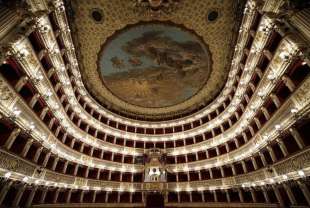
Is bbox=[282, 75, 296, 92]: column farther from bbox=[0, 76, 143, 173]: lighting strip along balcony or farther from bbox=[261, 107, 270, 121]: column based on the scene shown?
bbox=[0, 76, 143, 173]: lighting strip along balcony

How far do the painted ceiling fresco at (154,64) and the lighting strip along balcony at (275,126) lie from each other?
35.6ft

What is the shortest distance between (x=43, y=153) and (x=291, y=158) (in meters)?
20.4

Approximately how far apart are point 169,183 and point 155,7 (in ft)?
74.6

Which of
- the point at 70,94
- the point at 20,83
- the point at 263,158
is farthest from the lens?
the point at 70,94

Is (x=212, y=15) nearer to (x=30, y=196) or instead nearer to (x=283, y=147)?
(x=283, y=147)

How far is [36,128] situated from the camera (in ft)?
45.5

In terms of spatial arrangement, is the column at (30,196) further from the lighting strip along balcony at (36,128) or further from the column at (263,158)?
the column at (263,158)

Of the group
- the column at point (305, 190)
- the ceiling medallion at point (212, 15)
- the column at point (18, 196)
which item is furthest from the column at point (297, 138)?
the column at point (18, 196)

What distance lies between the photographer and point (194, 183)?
22688 mm

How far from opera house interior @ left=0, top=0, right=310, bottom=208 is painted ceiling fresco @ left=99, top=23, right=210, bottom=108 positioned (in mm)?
163

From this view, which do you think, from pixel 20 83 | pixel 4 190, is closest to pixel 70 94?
pixel 20 83

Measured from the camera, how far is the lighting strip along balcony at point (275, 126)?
9898 mm

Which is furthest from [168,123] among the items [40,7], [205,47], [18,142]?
[40,7]

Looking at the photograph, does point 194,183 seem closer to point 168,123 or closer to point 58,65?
point 168,123
